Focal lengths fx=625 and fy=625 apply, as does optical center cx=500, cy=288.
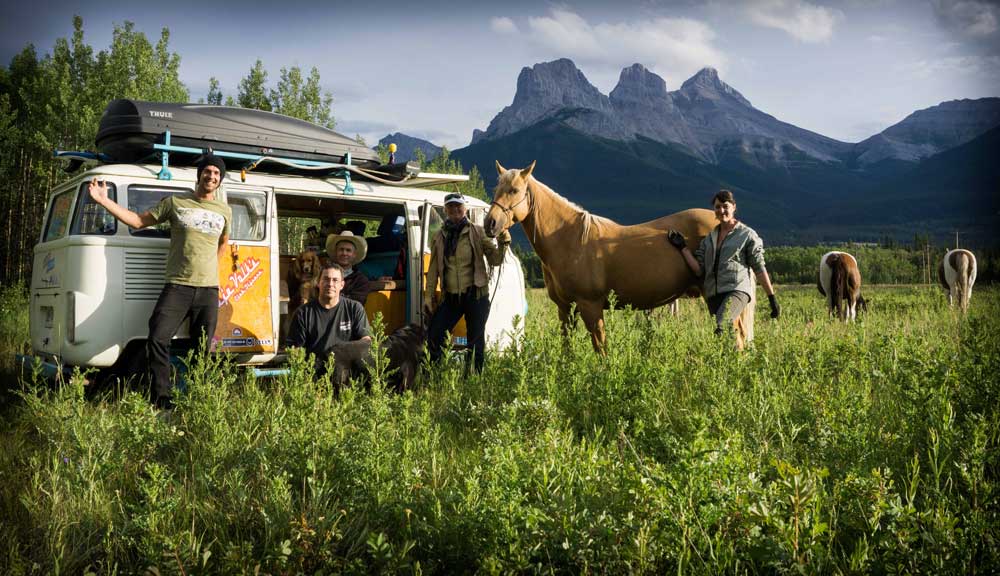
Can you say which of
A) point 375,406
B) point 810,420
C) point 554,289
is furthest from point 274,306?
point 810,420

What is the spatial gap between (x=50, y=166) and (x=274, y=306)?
17.7m

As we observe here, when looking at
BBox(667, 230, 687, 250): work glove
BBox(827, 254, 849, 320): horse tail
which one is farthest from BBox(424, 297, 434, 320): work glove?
BBox(827, 254, 849, 320): horse tail

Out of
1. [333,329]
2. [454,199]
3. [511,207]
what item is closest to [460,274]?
[454,199]

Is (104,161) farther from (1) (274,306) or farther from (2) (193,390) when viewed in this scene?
(2) (193,390)

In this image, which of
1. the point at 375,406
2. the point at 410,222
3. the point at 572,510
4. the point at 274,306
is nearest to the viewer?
the point at 572,510

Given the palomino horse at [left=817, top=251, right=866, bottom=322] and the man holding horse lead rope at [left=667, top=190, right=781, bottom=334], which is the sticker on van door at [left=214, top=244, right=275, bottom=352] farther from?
the palomino horse at [left=817, top=251, right=866, bottom=322]

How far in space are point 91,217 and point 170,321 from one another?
4.03ft

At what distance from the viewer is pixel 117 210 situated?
16.5 feet

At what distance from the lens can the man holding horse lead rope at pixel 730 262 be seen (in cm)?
591

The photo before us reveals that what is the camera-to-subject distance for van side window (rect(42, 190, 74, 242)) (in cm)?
572

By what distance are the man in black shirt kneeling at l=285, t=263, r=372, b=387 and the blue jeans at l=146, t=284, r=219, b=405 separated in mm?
700

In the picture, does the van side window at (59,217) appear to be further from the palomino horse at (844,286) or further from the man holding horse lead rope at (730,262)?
the palomino horse at (844,286)

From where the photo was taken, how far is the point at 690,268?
657cm

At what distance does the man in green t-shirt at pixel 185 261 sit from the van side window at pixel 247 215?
481mm
